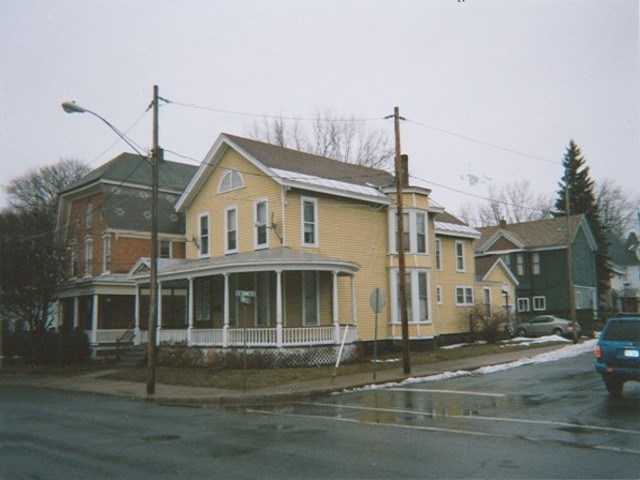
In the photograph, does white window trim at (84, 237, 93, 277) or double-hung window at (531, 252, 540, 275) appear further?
double-hung window at (531, 252, 540, 275)

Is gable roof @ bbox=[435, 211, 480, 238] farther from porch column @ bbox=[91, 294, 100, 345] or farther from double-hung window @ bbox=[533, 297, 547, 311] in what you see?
porch column @ bbox=[91, 294, 100, 345]

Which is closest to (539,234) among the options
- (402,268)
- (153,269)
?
(402,268)

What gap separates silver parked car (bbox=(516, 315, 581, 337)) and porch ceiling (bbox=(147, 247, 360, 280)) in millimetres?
20431

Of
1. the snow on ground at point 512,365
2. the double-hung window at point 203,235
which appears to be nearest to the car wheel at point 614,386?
the snow on ground at point 512,365

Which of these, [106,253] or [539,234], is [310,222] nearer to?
[106,253]

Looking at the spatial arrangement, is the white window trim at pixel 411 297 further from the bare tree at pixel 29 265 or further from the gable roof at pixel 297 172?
the bare tree at pixel 29 265

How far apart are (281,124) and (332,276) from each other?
3459cm

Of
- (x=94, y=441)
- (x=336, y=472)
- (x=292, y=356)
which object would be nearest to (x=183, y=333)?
(x=292, y=356)

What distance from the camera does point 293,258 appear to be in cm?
2317

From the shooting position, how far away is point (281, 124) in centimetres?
5794

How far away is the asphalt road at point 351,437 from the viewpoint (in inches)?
323

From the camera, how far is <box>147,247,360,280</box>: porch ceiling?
23.0m

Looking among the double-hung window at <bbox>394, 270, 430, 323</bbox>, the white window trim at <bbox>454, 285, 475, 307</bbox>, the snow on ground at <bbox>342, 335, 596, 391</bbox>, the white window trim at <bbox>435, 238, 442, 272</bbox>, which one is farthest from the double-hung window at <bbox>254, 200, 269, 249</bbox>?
the white window trim at <bbox>454, 285, 475, 307</bbox>

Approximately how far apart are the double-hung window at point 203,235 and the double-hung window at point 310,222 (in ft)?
19.4
